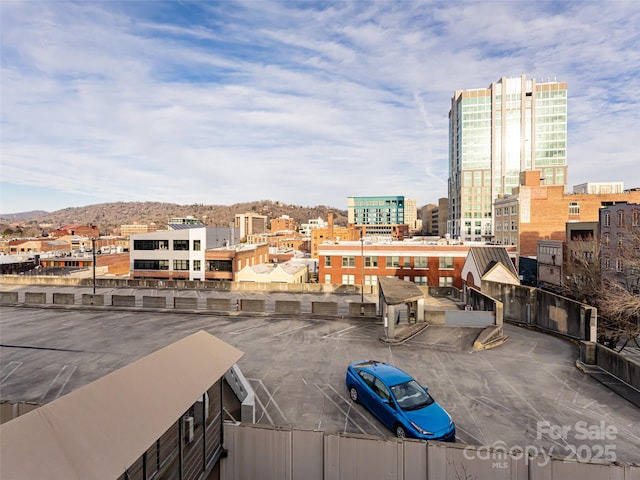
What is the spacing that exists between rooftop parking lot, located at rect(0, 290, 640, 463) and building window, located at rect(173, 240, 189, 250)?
121 ft

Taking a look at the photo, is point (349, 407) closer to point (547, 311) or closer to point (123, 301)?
point (547, 311)

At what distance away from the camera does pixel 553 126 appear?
121938mm

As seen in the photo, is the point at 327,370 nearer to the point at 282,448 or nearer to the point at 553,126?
the point at 282,448

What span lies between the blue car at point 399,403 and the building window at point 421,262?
37.7 m

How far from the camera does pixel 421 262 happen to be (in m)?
48.3

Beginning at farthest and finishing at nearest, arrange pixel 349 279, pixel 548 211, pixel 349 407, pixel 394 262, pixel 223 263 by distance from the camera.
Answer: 1. pixel 548 211
2. pixel 223 263
3. pixel 349 279
4. pixel 394 262
5. pixel 349 407

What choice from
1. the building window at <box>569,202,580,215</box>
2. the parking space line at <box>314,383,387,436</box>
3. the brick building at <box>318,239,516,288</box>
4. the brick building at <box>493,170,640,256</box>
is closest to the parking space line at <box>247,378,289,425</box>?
the parking space line at <box>314,383,387,436</box>

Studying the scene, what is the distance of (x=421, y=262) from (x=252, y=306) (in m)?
29.7

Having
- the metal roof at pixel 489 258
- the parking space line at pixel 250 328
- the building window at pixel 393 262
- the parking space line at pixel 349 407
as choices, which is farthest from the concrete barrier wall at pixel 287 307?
the building window at pixel 393 262

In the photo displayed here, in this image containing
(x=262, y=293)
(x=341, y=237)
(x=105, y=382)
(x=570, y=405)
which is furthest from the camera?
(x=341, y=237)

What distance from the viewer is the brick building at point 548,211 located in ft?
246

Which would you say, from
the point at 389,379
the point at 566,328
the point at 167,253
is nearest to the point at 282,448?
the point at 389,379

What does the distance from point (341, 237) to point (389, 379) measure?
406ft

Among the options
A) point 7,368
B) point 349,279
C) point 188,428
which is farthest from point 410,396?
point 349,279
